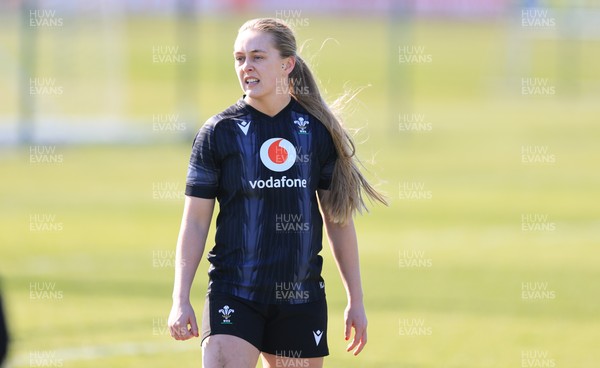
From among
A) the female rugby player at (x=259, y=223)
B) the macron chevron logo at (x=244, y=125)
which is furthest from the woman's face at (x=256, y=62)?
the macron chevron logo at (x=244, y=125)

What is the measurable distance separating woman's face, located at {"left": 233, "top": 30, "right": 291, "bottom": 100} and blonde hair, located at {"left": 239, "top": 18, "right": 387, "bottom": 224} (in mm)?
53

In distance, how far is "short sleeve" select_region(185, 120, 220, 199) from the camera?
18.4ft

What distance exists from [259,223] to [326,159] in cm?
46

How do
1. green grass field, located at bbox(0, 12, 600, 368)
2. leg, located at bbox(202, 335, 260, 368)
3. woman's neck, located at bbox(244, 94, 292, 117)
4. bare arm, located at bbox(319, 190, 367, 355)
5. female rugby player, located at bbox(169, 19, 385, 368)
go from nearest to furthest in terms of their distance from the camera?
leg, located at bbox(202, 335, 260, 368) < female rugby player, located at bbox(169, 19, 385, 368) < woman's neck, located at bbox(244, 94, 292, 117) < bare arm, located at bbox(319, 190, 367, 355) < green grass field, located at bbox(0, 12, 600, 368)

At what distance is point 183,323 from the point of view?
17.9 feet

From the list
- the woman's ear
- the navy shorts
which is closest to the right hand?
the navy shorts

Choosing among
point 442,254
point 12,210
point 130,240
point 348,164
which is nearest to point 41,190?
point 12,210

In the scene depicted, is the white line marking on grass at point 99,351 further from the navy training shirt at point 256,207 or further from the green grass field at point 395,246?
the navy training shirt at point 256,207

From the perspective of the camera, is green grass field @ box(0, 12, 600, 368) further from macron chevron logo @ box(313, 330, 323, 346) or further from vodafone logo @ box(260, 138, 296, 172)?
macron chevron logo @ box(313, 330, 323, 346)

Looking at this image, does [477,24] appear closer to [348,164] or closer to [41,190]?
[41,190]

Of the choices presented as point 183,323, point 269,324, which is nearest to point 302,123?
point 269,324

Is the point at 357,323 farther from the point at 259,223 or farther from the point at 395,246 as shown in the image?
the point at 395,246

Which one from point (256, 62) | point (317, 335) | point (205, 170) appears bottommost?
point (317, 335)

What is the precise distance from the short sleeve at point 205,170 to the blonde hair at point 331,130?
0.49m
